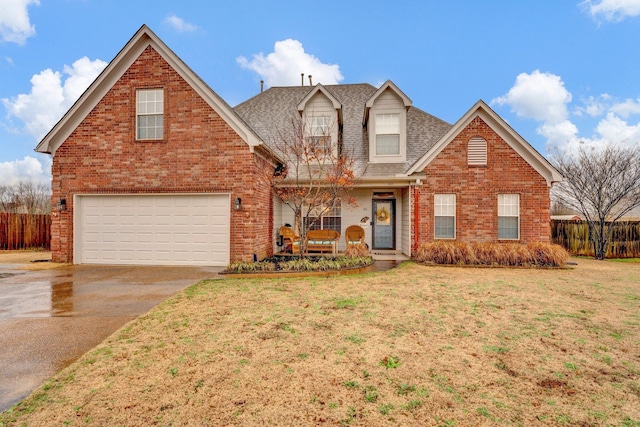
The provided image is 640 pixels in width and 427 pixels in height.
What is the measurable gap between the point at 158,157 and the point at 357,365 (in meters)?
10.0

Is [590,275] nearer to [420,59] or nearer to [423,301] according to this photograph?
[423,301]

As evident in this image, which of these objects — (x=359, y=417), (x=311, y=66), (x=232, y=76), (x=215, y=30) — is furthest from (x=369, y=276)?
(x=311, y=66)

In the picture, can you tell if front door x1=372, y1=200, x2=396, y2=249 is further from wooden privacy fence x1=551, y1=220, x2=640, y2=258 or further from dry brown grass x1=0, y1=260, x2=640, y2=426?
wooden privacy fence x1=551, y1=220, x2=640, y2=258

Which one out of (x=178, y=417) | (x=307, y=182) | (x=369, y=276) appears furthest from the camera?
(x=307, y=182)

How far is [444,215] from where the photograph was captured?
13109 mm

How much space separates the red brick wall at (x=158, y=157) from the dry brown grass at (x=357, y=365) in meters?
4.87

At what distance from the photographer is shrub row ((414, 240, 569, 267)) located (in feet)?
36.5

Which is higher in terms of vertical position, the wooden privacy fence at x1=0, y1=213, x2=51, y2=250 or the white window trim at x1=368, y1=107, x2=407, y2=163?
the white window trim at x1=368, y1=107, x2=407, y2=163

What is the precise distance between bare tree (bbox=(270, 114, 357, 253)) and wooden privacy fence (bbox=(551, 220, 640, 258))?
1071cm

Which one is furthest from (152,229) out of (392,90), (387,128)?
(392,90)

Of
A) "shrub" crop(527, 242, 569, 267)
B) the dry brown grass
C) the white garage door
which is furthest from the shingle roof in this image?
the dry brown grass

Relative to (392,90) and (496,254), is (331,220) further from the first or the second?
Answer: (496,254)

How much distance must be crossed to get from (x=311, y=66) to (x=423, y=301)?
19713mm

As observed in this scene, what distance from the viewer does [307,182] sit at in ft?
43.3
